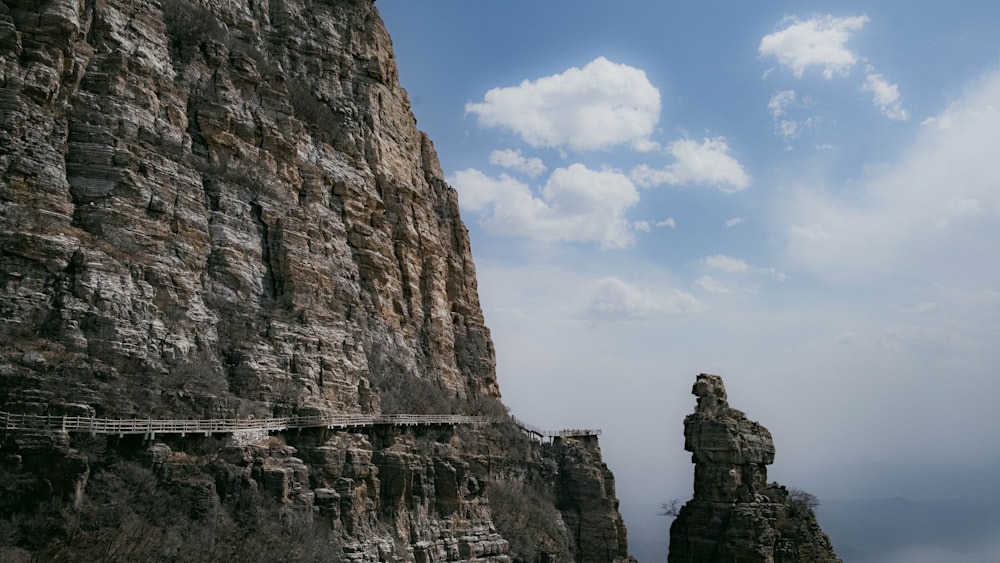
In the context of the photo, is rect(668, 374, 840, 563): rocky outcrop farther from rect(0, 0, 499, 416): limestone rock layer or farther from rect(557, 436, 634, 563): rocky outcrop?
rect(0, 0, 499, 416): limestone rock layer

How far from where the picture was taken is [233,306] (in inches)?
1592

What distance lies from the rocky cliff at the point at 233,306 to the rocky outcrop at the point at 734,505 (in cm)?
657

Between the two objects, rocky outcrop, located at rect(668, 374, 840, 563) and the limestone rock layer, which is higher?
the limestone rock layer

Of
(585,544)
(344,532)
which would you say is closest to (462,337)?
(585,544)

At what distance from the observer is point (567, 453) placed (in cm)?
6159

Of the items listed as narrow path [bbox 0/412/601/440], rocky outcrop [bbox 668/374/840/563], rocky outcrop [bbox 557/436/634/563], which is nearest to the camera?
narrow path [bbox 0/412/601/440]

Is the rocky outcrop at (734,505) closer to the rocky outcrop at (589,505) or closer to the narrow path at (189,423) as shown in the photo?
the rocky outcrop at (589,505)

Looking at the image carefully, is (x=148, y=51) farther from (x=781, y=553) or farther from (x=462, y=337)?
(x=781, y=553)

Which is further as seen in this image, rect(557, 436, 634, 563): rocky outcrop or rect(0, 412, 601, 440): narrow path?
rect(557, 436, 634, 563): rocky outcrop

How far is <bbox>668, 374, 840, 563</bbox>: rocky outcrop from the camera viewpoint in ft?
170

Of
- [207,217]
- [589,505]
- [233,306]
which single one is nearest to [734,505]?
[589,505]

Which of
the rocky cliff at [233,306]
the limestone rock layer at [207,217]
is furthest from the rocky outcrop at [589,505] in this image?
the limestone rock layer at [207,217]

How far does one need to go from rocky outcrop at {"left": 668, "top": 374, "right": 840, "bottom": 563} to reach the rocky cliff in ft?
21.6

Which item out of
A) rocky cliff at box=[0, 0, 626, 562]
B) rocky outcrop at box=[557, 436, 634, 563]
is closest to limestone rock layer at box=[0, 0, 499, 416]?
rocky cliff at box=[0, 0, 626, 562]
